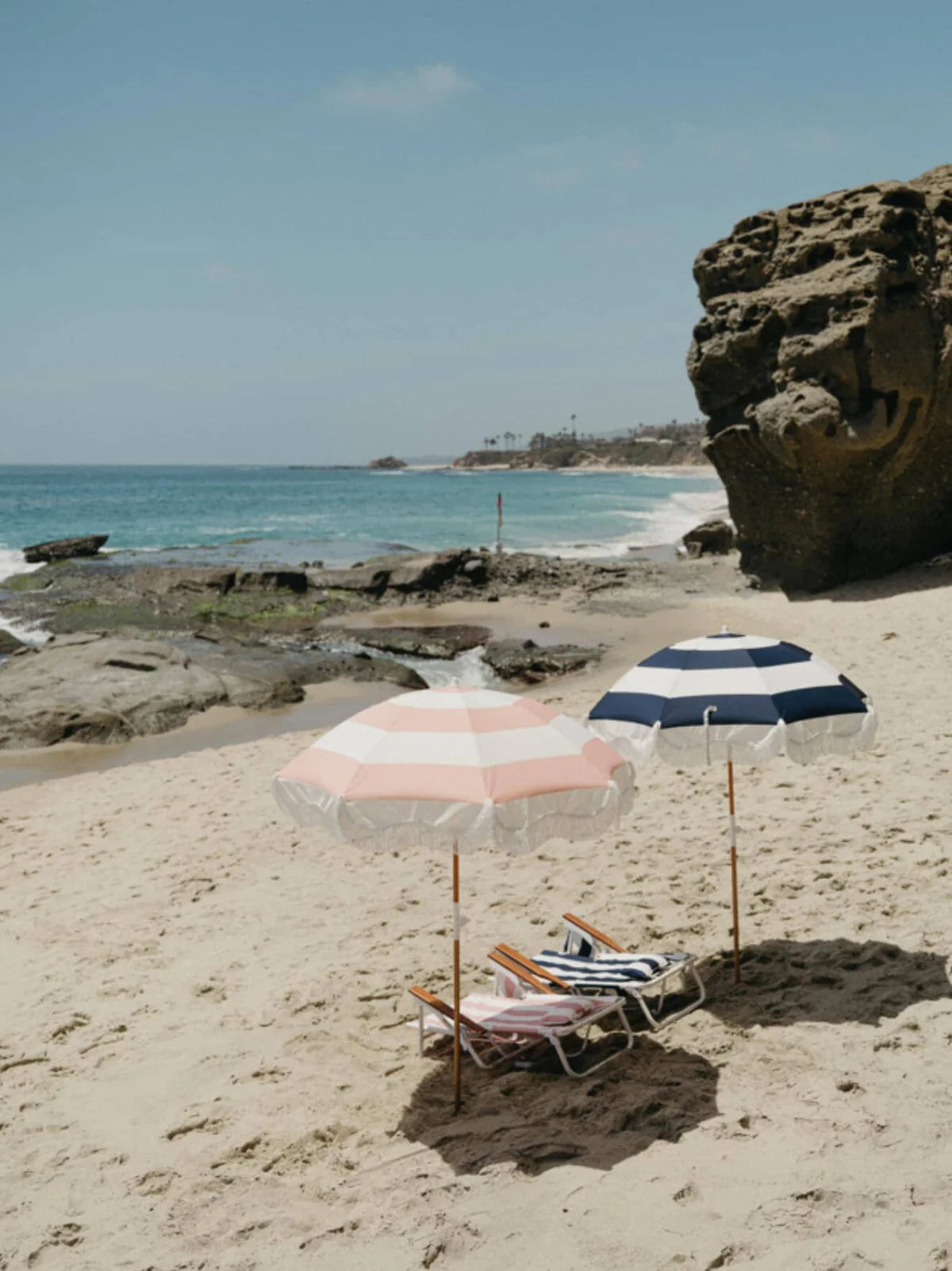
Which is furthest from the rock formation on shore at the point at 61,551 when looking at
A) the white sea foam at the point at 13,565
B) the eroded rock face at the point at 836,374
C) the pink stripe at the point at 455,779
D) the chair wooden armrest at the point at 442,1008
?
the pink stripe at the point at 455,779

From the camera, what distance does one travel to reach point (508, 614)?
23906mm

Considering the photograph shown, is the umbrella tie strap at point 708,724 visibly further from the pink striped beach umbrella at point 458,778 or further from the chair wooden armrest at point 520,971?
the chair wooden armrest at point 520,971

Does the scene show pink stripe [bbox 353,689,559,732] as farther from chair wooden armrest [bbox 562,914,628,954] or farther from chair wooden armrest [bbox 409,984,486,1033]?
chair wooden armrest [bbox 562,914,628,954]

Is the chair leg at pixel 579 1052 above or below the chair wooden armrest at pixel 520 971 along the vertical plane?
below

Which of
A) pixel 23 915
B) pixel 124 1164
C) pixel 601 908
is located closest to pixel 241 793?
pixel 23 915

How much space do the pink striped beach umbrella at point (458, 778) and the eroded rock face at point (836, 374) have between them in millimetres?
15687

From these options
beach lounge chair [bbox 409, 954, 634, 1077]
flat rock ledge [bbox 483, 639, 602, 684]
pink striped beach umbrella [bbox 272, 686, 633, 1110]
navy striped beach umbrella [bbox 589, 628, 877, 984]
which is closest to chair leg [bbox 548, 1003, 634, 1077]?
beach lounge chair [bbox 409, 954, 634, 1077]

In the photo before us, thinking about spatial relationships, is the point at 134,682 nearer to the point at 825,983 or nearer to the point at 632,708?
the point at 632,708

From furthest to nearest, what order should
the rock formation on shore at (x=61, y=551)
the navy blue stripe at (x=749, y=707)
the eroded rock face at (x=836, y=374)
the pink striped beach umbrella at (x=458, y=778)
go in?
the rock formation on shore at (x=61, y=551) → the eroded rock face at (x=836, y=374) → the navy blue stripe at (x=749, y=707) → the pink striped beach umbrella at (x=458, y=778)

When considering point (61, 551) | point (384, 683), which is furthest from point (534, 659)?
point (61, 551)

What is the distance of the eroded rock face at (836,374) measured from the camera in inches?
730

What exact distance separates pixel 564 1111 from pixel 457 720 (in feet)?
6.54

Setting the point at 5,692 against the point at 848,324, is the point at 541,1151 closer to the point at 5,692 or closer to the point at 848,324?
the point at 5,692

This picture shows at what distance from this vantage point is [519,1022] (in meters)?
5.31
